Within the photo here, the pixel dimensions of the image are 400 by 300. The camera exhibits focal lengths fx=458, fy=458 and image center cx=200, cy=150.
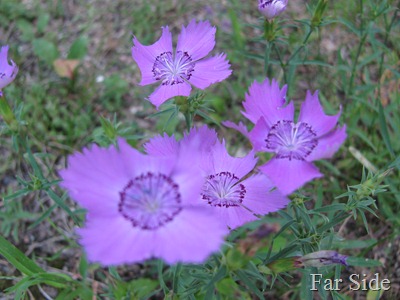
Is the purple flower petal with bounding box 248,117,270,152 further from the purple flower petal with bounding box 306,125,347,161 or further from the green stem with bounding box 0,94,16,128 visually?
the green stem with bounding box 0,94,16,128

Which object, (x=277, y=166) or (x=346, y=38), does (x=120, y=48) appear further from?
(x=277, y=166)

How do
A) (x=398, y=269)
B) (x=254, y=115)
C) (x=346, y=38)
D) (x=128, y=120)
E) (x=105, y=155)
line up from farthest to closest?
(x=346, y=38) < (x=128, y=120) < (x=398, y=269) < (x=254, y=115) < (x=105, y=155)

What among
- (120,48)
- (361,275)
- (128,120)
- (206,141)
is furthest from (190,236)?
(120,48)

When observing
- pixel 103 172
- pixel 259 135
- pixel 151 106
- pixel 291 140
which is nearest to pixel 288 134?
pixel 291 140

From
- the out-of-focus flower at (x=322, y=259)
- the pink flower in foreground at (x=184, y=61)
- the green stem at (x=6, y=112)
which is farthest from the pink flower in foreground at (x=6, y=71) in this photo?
the out-of-focus flower at (x=322, y=259)

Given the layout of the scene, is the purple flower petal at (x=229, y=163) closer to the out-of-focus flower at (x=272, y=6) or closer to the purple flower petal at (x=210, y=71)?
the purple flower petal at (x=210, y=71)

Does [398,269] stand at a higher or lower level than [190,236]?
higher

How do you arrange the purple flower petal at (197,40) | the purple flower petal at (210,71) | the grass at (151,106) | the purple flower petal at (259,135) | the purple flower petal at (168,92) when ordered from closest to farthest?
the purple flower petal at (259,135) → the purple flower petal at (168,92) → the purple flower petal at (210,71) → the purple flower petal at (197,40) → the grass at (151,106)
